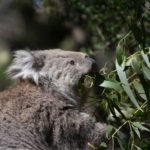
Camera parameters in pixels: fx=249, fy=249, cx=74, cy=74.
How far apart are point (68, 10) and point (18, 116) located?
6.78 ft

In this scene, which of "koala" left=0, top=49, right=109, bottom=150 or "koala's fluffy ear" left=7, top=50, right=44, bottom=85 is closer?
"koala" left=0, top=49, right=109, bottom=150

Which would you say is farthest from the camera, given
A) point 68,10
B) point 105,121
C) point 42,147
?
point 68,10

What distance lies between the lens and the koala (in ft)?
9.70

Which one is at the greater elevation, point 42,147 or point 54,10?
point 54,10

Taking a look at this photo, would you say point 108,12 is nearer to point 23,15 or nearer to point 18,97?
point 18,97

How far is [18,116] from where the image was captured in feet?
10.0

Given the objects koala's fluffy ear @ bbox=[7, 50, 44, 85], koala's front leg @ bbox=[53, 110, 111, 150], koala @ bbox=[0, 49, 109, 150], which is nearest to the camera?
koala @ bbox=[0, 49, 109, 150]

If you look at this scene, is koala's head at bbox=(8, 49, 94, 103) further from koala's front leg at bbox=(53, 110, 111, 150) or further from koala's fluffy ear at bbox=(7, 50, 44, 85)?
koala's front leg at bbox=(53, 110, 111, 150)

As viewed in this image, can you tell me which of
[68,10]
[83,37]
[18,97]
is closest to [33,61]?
[18,97]

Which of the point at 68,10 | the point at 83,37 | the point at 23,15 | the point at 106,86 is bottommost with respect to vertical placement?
the point at 106,86

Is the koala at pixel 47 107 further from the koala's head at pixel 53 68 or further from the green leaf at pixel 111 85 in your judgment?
the green leaf at pixel 111 85

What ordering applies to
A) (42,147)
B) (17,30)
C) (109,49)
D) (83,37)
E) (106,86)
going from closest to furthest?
1. (106,86)
2. (42,147)
3. (109,49)
4. (83,37)
5. (17,30)

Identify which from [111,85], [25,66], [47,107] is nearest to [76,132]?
[47,107]

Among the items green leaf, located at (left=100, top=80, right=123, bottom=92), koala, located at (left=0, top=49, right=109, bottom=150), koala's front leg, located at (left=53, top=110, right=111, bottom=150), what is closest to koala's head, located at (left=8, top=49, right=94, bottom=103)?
koala, located at (left=0, top=49, right=109, bottom=150)
